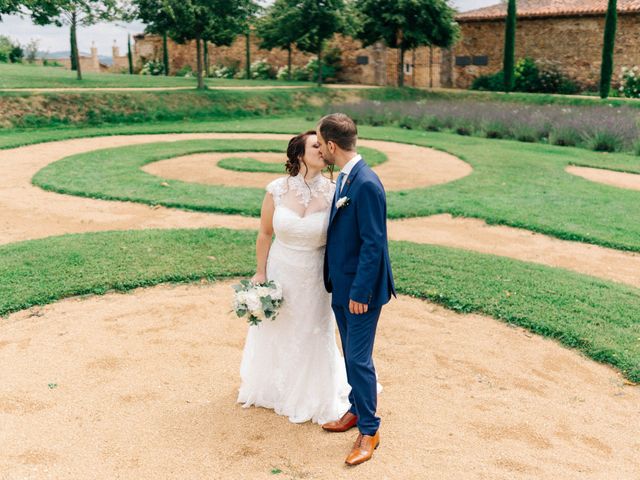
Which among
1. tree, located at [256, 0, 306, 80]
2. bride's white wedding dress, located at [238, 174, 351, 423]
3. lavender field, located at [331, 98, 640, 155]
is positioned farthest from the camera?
tree, located at [256, 0, 306, 80]

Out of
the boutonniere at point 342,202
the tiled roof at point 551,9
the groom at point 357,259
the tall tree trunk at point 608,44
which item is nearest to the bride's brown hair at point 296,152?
the groom at point 357,259

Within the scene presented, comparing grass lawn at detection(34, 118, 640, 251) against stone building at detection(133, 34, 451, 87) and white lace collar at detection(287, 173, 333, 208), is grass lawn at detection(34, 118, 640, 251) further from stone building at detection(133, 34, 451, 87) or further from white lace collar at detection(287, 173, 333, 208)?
stone building at detection(133, 34, 451, 87)

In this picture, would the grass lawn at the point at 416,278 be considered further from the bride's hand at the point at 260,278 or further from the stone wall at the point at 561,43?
the stone wall at the point at 561,43

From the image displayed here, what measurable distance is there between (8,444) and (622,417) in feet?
13.6

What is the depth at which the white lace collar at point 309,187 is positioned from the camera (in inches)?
158

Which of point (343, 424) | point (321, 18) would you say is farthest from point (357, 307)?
point (321, 18)

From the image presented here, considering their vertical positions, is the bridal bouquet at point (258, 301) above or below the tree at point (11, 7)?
below

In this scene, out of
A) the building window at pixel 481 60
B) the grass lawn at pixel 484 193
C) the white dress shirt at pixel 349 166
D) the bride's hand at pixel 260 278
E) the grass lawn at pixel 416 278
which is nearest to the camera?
the white dress shirt at pixel 349 166

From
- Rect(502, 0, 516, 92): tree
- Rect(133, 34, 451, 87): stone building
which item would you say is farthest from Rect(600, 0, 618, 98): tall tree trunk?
Rect(133, 34, 451, 87): stone building

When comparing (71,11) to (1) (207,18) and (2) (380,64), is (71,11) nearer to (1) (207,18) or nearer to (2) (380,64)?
(1) (207,18)

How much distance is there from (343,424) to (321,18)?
2742 cm

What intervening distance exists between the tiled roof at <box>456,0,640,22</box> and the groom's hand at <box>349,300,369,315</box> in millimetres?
32568

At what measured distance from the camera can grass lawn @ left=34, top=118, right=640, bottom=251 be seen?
956 centimetres

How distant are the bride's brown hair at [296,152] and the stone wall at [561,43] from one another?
106 ft
